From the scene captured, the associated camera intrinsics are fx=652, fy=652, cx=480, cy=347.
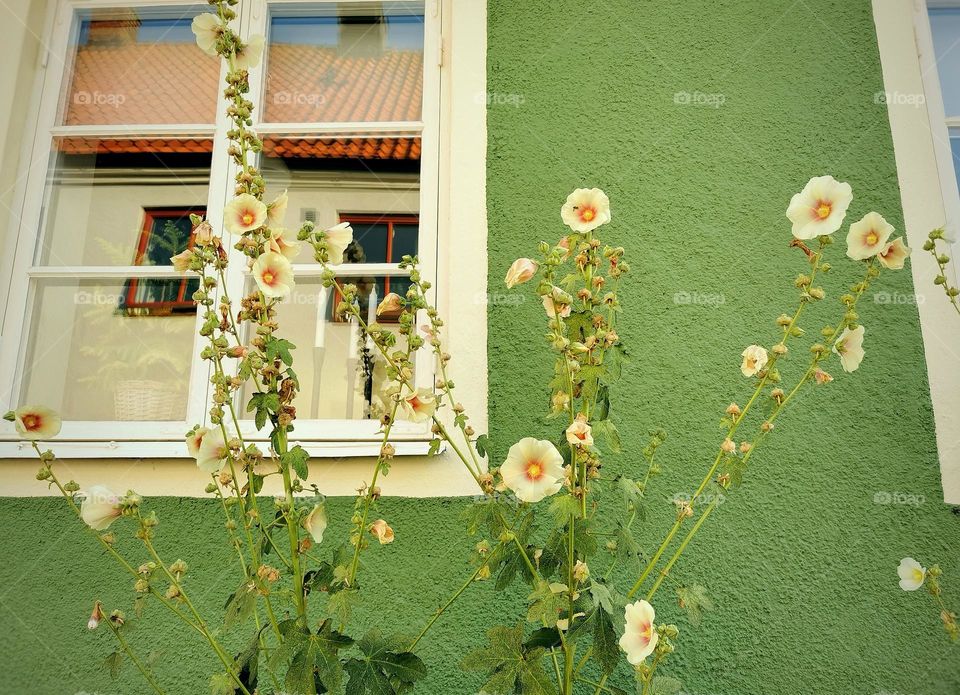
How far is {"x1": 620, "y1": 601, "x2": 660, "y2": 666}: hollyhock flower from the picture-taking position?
124 cm

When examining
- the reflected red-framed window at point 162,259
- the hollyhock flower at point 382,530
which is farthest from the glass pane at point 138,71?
the hollyhock flower at point 382,530

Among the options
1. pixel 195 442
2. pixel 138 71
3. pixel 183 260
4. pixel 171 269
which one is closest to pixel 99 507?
pixel 195 442

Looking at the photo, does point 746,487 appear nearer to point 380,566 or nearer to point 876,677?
point 876,677

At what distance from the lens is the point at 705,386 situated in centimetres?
213

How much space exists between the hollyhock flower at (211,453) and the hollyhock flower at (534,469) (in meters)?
0.59

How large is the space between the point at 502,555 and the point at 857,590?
48.1 inches

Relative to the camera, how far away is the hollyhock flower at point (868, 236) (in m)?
1.41

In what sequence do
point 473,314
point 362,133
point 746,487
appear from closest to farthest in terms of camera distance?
point 746,487, point 473,314, point 362,133

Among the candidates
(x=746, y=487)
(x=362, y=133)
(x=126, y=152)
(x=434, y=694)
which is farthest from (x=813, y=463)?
(x=126, y=152)

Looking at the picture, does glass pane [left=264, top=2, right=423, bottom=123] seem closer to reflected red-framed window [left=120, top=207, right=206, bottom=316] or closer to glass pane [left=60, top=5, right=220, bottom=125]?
glass pane [left=60, top=5, right=220, bottom=125]

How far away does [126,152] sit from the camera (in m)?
2.61

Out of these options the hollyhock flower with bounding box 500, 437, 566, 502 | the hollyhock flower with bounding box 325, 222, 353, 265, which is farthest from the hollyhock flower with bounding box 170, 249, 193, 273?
the hollyhock flower with bounding box 500, 437, 566, 502

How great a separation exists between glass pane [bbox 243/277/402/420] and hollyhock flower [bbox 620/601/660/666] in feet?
3.78

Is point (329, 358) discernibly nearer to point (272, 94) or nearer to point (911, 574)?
point (272, 94)
